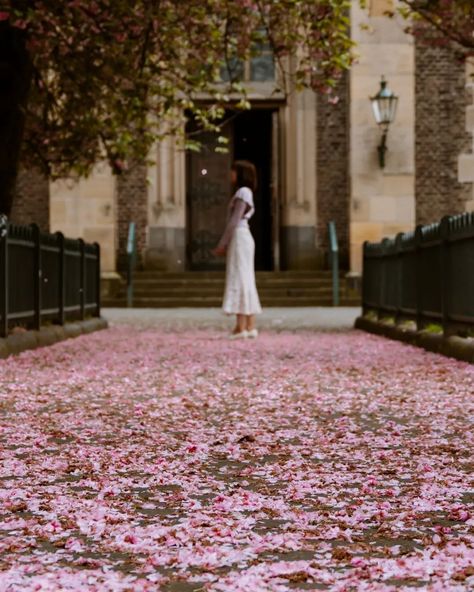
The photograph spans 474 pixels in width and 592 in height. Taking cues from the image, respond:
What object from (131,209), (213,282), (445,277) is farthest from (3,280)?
(131,209)

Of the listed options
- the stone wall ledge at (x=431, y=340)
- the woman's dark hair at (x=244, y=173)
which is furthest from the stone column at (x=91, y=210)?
the woman's dark hair at (x=244, y=173)

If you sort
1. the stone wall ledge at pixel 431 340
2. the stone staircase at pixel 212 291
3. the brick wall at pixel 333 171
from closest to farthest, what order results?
the stone wall ledge at pixel 431 340
the stone staircase at pixel 212 291
the brick wall at pixel 333 171

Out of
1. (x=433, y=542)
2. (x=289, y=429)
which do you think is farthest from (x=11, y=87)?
(x=433, y=542)

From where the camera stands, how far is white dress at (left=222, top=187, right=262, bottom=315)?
46.8ft

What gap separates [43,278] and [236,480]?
30.6ft

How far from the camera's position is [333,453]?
5.45m

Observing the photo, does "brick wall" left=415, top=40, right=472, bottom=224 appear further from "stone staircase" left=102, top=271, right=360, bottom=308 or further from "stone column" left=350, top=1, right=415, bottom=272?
"stone staircase" left=102, top=271, right=360, bottom=308

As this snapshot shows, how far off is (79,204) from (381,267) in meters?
→ 10.6

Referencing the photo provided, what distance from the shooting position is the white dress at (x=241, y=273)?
1425 cm

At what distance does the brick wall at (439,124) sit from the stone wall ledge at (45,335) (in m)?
11.8

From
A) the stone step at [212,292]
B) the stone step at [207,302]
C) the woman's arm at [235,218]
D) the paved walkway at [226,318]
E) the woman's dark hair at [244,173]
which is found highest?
the woman's dark hair at [244,173]

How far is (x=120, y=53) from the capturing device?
1361cm

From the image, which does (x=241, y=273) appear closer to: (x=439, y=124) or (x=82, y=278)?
(x=82, y=278)

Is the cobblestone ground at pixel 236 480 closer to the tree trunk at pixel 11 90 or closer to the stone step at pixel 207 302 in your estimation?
the tree trunk at pixel 11 90
